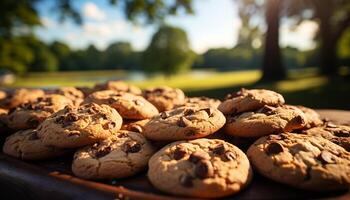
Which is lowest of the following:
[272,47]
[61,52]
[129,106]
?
[61,52]

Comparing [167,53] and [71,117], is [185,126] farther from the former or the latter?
[167,53]

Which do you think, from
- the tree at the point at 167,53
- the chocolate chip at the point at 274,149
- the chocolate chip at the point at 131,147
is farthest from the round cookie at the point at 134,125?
the tree at the point at 167,53

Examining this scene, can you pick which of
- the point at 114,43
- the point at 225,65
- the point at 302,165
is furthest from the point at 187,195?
the point at 114,43

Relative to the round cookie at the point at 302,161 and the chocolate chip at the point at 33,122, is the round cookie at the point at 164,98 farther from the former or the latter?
the round cookie at the point at 302,161

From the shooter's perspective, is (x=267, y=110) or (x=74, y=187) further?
(x=267, y=110)

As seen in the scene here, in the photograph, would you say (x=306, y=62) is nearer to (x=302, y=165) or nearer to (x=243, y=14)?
(x=243, y=14)

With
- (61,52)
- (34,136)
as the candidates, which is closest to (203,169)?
(34,136)

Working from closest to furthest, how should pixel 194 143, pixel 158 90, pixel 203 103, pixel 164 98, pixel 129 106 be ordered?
pixel 194 143
pixel 129 106
pixel 203 103
pixel 164 98
pixel 158 90
